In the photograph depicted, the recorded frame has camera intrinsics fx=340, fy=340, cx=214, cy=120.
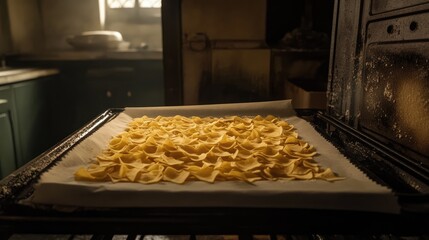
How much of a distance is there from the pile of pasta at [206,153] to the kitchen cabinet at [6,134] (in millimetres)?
2170

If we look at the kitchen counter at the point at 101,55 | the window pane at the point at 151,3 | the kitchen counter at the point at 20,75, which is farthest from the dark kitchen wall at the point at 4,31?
the window pane at the point at 151,3

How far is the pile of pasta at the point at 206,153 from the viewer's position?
1141 mm

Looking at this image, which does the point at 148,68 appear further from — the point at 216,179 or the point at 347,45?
the point at 216,179

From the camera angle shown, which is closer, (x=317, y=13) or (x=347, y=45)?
(x=347, y=45)

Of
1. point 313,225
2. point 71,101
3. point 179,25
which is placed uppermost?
Result: point 179,25

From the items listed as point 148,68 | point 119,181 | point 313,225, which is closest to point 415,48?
point 313,225

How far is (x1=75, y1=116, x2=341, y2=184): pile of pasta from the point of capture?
1.14 m

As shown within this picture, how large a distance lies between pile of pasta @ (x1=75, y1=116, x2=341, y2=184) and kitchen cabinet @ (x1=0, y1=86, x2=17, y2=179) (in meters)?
2.17

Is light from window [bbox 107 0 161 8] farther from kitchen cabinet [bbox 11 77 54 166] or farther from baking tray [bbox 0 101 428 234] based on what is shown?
baking tray [bbox 0 101 428 234]

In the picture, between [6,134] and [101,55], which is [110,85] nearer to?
[101,55]

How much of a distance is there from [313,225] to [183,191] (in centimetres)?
36

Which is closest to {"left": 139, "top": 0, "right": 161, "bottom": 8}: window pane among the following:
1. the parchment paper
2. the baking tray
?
the parchment paper

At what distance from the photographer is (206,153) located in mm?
1415

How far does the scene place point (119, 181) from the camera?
109cm
